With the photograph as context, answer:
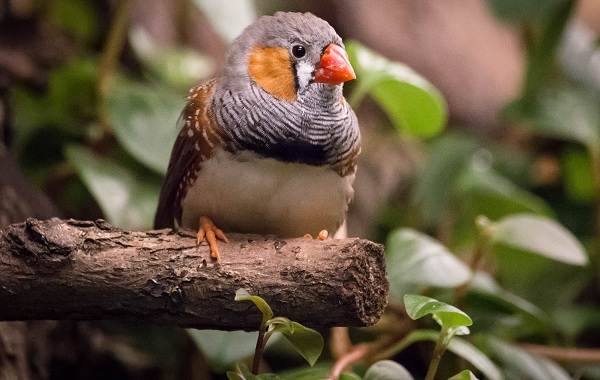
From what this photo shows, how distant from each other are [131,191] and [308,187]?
2.66 feet

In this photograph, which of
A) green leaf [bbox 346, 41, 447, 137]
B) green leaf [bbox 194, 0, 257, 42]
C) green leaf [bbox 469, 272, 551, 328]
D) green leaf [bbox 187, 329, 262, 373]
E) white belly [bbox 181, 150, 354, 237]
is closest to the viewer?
white belly [bbox 181, 150, 354, 237]

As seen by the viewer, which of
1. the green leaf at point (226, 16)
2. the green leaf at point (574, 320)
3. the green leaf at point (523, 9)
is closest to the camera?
the green leaf at point (226, 16)

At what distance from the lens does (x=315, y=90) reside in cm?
198

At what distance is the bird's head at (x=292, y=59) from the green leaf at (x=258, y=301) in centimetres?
56

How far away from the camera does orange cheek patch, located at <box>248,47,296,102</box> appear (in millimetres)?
1981

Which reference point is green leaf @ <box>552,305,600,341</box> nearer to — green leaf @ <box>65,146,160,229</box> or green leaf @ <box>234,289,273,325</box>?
green leaf @ <box>65,146,160,229</box>

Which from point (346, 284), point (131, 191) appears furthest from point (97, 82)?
point (346, 284)

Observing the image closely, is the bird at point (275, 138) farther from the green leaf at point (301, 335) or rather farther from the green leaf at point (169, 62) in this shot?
the green leaf at point (169, 62)

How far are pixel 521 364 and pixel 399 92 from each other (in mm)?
839

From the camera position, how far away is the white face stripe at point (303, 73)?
1976mm

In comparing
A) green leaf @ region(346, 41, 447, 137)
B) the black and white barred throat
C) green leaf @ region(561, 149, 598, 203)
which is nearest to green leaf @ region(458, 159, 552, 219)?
green leaf @ region(346, 41, 447, 137)

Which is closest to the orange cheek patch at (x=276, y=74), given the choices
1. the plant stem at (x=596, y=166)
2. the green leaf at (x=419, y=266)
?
the green leaf at (x=419, y=266)

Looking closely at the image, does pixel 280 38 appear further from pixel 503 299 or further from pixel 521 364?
pixel 521 364

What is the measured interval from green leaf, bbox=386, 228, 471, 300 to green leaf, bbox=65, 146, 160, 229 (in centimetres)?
73
